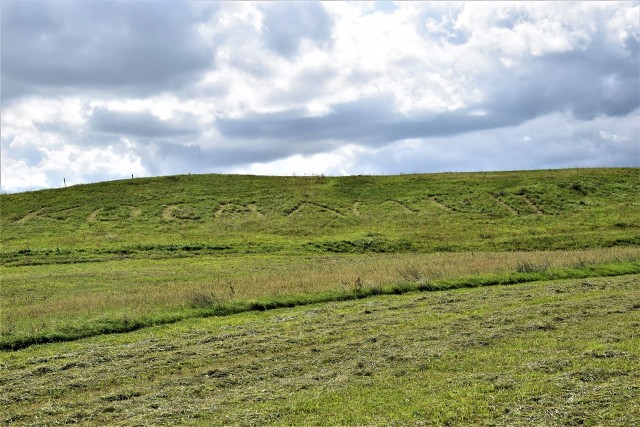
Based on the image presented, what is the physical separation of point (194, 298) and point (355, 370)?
12.4 m

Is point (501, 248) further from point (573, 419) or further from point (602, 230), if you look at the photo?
point (573, 419)

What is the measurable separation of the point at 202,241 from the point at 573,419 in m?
48.1

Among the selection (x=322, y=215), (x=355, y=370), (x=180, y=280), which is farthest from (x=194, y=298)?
(x=322, y=215)

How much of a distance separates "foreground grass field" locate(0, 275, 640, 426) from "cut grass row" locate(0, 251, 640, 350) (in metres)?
1.22

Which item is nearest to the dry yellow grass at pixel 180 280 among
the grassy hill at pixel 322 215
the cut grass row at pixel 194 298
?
the cut grass row at pixel 194 298

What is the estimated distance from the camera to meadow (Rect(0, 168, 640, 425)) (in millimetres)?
13461

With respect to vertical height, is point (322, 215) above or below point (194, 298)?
above

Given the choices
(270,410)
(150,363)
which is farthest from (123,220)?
(270,410)

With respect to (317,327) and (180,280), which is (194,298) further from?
(180,280)

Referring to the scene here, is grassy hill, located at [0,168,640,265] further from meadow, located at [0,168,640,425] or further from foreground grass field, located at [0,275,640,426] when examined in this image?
foreground grass field, located at [0,275,640,426]

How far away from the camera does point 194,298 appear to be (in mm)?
26859

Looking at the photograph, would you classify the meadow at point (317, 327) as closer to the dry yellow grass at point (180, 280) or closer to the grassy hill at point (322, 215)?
the dry yellow grass at point (180, 280)

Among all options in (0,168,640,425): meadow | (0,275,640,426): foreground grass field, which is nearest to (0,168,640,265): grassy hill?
(0,168,640,425): meadow

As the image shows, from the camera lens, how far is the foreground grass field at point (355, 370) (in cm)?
1282
